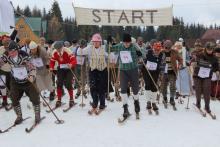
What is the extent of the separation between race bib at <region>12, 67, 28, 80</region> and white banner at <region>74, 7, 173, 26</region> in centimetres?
401


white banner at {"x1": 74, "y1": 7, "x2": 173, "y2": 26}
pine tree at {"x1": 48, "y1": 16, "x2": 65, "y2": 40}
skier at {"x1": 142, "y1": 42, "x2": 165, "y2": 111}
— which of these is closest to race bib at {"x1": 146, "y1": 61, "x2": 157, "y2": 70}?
skier at {"x1": 142, "y1": 42, "x2": 165, "y2": 111}

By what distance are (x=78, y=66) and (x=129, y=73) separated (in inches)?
195

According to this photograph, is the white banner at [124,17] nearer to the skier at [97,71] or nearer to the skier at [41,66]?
the skier at [41,66]

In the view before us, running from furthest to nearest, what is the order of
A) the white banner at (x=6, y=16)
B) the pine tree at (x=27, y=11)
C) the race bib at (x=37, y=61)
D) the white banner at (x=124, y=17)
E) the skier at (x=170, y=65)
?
the pine tree at (x=27, y=11) < the white banner at (x=124, y=17) < the race bib at (x=37, y=61) < the skier at (x=170, y=65) < the white banner at (x=6, y=16)

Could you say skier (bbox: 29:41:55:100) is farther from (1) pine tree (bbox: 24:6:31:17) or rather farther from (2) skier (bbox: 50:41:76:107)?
(1) pine tree (bbox: 24:6:31:17)

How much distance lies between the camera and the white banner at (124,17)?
13359mm

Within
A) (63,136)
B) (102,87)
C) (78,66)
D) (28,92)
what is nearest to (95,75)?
(102,87)

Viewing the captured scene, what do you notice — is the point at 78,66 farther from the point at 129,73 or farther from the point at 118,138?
the point at 118,138

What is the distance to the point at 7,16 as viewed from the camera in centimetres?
1229

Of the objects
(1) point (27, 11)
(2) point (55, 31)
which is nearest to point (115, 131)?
(2) point (55, 31)

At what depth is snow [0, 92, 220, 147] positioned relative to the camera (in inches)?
325

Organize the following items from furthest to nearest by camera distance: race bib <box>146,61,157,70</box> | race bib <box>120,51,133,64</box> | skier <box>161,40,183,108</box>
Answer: skier <box>161,40,183,108</box> → race bib <box>146,61,157,70</box> → race bib <box>120,51,133,64</box>

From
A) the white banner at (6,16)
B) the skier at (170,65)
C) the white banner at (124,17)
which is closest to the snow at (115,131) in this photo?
the skier at (170,65)

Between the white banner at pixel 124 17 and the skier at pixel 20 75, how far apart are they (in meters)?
3.86
